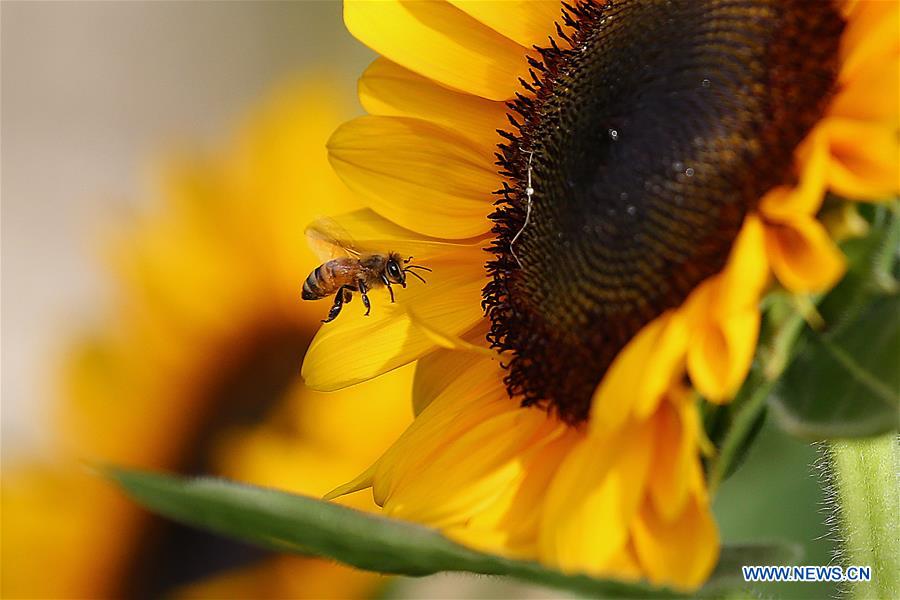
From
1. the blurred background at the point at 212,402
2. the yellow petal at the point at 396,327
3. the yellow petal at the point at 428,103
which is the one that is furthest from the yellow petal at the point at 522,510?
the blurred background at the point at 212,402

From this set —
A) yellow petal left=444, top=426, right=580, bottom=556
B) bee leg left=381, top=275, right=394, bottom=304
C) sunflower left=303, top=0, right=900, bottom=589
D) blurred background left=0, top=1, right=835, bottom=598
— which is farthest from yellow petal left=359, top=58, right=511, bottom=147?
blurred background left=0, top=1, right=835, bottom=598

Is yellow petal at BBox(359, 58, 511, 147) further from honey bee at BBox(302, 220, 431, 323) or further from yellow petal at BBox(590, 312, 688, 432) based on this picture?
yellow petal at BBox(590, 312, 688, 432)

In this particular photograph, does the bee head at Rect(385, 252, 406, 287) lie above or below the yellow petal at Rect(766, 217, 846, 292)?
below

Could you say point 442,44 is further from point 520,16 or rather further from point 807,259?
point 807,259

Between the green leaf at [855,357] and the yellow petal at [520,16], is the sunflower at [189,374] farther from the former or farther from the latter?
the green leaf at [855,357]

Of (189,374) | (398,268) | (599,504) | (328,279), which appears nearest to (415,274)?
(398,268)

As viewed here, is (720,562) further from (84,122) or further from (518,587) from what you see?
(84,122)
